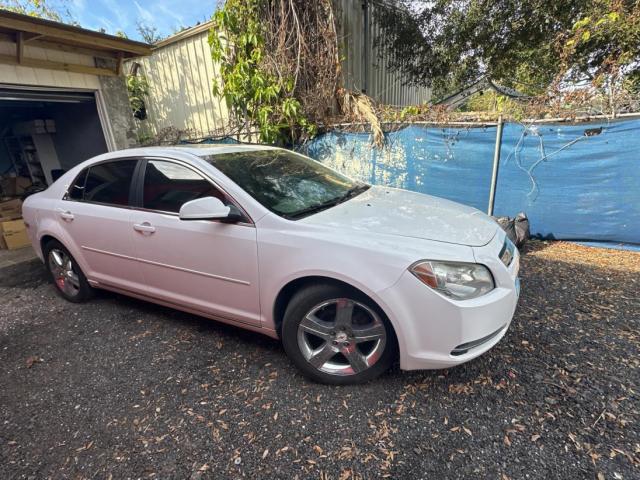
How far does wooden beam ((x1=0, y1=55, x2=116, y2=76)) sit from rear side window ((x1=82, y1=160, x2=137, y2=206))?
3115mm

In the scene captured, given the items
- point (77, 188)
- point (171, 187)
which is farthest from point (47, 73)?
point (171, 187)

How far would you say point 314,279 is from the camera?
2.12 m

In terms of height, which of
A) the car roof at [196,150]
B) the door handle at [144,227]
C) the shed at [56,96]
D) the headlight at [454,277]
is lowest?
the headlight at [454,277]

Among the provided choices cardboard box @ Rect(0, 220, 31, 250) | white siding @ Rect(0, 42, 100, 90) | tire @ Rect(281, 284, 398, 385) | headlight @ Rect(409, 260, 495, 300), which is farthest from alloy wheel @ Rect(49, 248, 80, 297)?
headlight @ Rect(409, 260, 495, 300)

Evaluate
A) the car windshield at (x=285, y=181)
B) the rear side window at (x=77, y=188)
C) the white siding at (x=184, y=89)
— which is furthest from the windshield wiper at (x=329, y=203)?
the white siding at (x=184, y=89)

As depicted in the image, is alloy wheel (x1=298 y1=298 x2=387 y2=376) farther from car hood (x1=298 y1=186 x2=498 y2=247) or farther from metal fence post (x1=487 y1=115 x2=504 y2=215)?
metal fence post (x1=487 y1=115 x2=504 y2=215)

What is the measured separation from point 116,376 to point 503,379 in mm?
2666

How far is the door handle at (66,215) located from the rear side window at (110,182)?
199mm

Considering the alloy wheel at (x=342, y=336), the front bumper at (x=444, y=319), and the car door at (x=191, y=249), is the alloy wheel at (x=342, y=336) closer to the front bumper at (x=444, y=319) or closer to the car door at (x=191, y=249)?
the front bumper at (x=444, y=319)

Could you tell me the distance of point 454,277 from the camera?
187 cm

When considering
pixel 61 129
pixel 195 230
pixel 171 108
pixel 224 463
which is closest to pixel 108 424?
pixel 224 463

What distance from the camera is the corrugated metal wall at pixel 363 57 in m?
7.03

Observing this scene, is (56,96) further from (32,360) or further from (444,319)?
(444,319)

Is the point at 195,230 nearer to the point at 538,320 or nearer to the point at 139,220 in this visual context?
the point at 139,220
